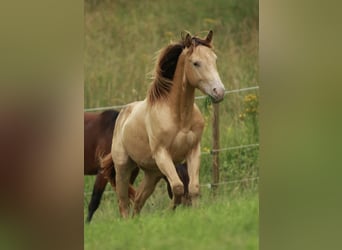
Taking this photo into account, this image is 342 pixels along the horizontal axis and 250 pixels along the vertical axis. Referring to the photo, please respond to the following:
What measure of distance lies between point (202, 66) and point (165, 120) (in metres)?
0.42

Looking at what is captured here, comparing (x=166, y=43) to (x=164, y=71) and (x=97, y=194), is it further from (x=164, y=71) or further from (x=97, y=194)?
(x=97, y=194)

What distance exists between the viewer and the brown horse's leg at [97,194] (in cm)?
480

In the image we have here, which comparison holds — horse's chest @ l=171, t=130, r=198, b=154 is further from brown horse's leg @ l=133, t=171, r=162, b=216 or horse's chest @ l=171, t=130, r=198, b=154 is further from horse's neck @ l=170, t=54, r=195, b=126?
brown horse's leg @ l=133, t=171, r=162, b=216

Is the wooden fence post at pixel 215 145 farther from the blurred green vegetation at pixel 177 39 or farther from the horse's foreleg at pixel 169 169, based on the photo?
the horse's foreleg at pixel 169 169

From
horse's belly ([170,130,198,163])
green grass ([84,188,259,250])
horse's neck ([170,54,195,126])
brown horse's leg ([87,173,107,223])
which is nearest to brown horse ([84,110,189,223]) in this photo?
brown horse's leg ([87,173,107,223])

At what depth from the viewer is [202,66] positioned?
489 centimetres

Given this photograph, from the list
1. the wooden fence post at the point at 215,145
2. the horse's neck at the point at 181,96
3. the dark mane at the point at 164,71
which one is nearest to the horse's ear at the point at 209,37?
the dark mane at the point at 164,71

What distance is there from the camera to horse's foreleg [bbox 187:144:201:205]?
495cm

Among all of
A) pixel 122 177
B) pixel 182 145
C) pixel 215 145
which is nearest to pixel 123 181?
pixel 122 177

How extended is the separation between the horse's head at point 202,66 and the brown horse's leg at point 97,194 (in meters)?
0.84

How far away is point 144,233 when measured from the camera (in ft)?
16.1
